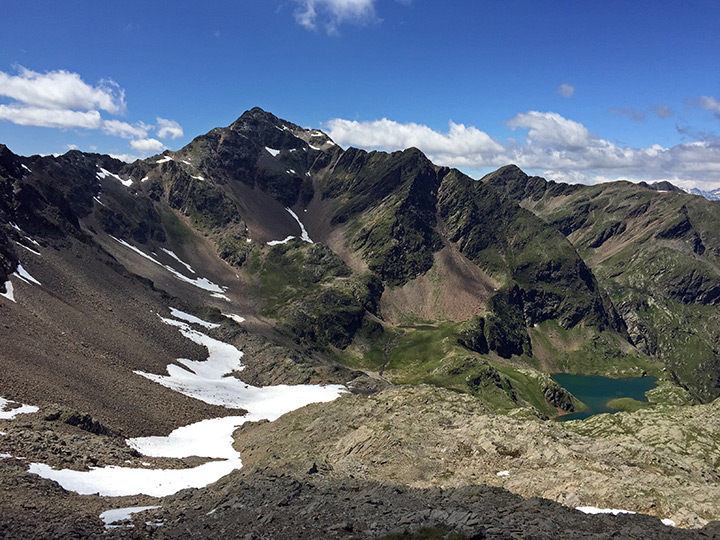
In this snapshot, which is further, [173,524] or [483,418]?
[483,418]

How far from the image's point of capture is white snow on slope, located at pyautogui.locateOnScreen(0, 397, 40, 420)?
184ft

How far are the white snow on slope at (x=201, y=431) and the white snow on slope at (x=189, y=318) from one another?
6136 mm

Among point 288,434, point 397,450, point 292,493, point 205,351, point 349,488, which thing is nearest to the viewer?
point 292,493

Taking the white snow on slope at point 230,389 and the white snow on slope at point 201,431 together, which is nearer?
the white snow on slope at point 201,431

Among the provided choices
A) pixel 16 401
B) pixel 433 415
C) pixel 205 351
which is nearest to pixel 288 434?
pixel 433 415

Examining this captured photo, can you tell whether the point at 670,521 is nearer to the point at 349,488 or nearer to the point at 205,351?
the point at 349,488

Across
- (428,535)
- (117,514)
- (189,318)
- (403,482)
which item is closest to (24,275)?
(189,318)

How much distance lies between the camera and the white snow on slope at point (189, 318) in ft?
491

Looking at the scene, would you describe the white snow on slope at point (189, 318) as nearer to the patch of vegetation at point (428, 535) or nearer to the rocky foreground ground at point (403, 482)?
the rocky foreground ground at point (403, 482)

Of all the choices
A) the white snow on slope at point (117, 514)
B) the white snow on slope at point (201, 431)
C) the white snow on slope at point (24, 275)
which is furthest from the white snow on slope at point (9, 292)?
the white snow on slope at point (117, 514)

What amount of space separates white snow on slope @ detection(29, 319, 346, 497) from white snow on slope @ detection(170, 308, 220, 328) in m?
6.14

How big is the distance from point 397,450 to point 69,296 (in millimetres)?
96542

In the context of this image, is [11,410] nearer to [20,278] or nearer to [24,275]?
[20,278]

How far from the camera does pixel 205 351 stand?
132750mm
